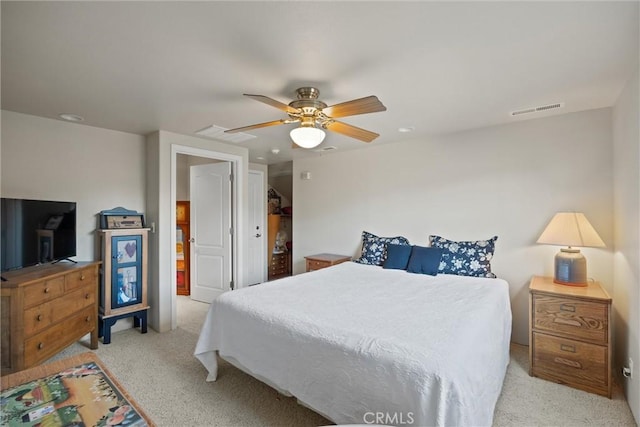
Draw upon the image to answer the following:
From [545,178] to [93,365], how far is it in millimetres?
3799

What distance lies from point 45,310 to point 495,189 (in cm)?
425

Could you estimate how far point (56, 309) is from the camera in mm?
2562

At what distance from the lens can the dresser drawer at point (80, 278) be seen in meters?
2.70

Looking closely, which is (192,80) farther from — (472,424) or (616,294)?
(616,294)

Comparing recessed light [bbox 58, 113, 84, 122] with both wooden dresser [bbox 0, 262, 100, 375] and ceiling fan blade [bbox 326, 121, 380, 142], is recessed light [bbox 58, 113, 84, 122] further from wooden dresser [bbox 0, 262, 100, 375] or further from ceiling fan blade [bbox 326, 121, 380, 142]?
ceiling fan blade [bbox 326, 121, 380, 142]

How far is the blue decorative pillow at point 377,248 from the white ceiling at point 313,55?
1587mm

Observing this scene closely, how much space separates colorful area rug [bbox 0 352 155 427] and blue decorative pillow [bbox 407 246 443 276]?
2.68 metres

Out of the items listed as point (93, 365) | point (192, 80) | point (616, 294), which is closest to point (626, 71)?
point (616, 294)

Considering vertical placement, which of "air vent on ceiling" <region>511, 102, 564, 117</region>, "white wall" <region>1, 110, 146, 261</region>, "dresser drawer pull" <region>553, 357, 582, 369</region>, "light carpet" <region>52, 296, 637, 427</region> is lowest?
"light carpet" <region>52, 296, 637, 427</region>

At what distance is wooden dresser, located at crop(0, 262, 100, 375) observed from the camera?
7.11 ft

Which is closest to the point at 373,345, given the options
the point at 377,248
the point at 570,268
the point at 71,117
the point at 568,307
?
the point at 568,307

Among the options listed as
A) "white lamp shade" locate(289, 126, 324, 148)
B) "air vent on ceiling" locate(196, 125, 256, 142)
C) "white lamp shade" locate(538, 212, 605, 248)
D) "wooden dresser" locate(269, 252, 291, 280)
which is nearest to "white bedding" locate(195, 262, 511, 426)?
"white lamp shade" locate(538, 212, 605, 248)

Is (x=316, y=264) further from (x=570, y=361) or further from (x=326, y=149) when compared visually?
(x=570, y=361)

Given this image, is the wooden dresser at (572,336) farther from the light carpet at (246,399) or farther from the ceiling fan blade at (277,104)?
the ceiling fan blade at (277,104)
